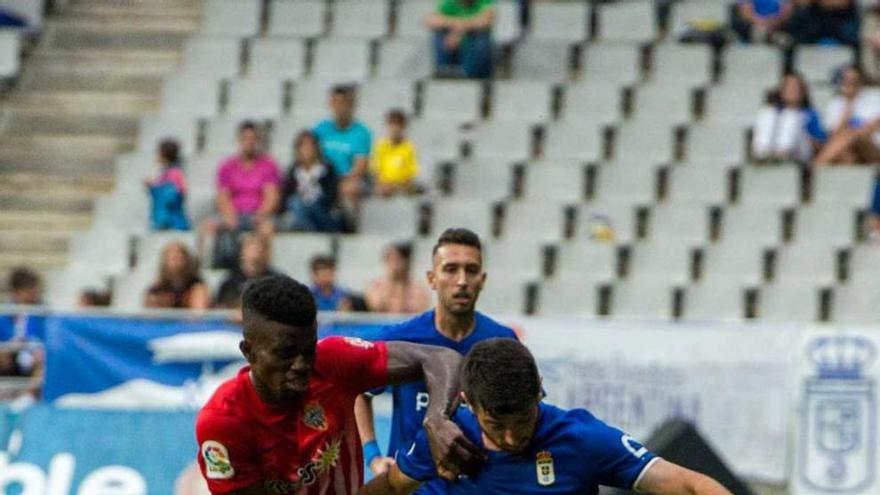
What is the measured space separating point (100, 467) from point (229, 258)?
360 cm

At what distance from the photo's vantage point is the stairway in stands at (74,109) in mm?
18094

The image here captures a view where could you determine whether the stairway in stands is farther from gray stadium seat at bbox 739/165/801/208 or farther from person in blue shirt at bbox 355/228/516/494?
person in blue shirt at bbox 355/228/516/494

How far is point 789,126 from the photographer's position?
16.3 metres

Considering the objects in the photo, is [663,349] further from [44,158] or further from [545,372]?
[44,158]

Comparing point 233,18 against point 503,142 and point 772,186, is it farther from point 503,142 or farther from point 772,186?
point 772,186

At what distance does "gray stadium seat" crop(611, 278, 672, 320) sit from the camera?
50.5 feet

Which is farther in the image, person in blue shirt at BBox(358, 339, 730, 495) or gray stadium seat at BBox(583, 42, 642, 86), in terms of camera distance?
gray stadium seat at BBox(583, 42, 642, 86)

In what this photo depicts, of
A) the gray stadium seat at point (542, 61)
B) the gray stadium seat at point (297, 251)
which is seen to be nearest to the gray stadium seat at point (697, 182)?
the gray stadium seat at point (542, 61)

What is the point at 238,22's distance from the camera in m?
18.9

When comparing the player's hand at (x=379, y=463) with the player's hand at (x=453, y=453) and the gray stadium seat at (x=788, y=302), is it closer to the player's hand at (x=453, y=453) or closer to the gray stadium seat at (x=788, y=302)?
the player's hand at (x=453, y=453)

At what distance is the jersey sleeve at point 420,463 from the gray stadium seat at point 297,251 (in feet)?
30.4

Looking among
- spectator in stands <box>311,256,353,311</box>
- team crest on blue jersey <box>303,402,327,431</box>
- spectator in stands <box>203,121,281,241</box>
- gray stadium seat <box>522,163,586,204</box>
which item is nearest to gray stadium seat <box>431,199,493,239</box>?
gray stadium seat <box>522,163,586,204</box>

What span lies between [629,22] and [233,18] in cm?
369

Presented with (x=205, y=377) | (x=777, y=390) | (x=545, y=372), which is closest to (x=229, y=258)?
(x=205, y=377)
